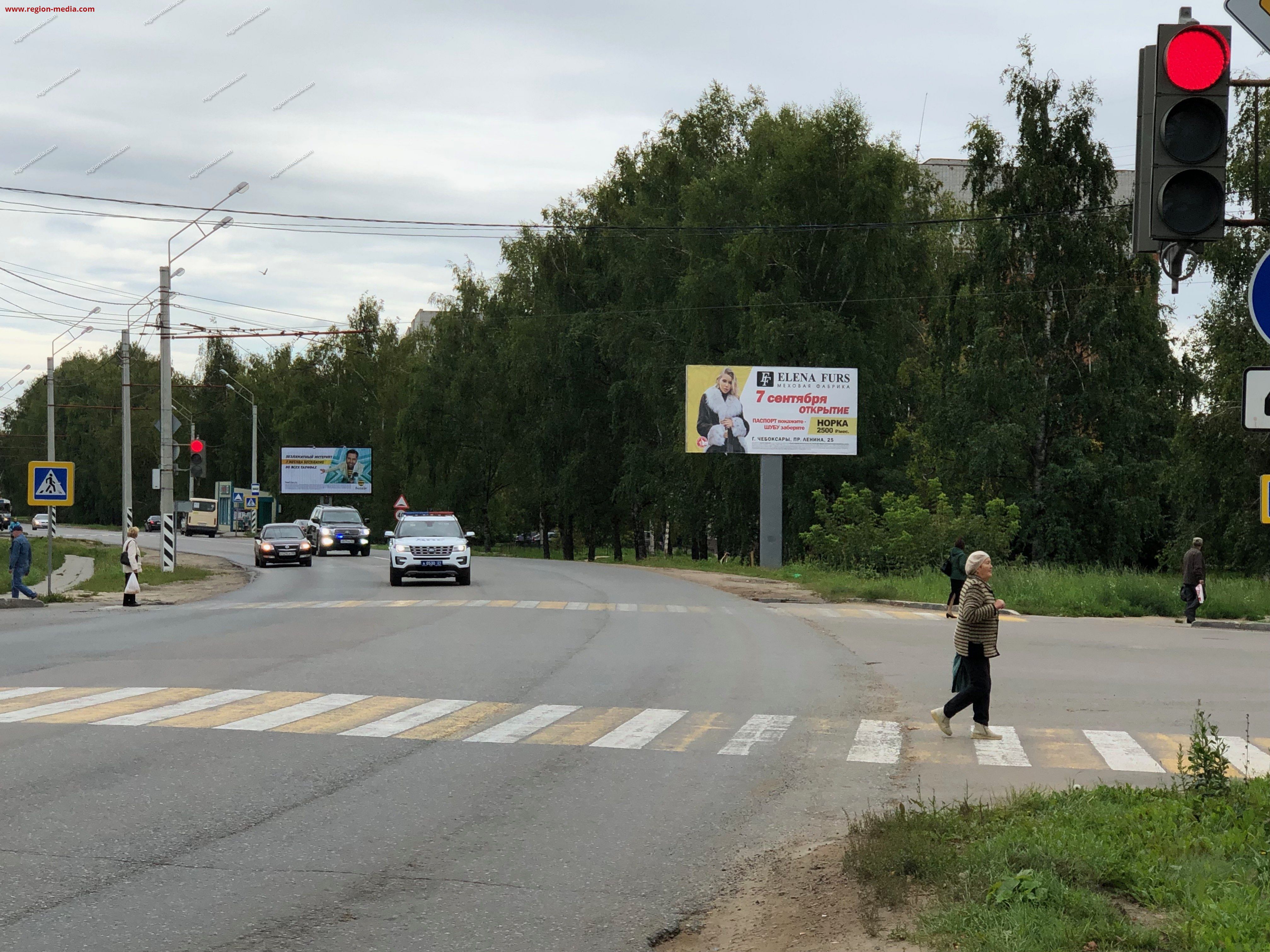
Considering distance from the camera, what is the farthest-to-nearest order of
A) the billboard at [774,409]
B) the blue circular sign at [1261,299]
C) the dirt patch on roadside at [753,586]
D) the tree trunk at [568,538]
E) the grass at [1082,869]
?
1. the tree trunk at [568,538]
2. the billboard at [774,409]
3. the dirt patch on roadside at [753,586]
4. the blue circular sign at [1261,299]
5. the grass at [1082,869]

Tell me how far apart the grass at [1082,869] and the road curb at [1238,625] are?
20301mm

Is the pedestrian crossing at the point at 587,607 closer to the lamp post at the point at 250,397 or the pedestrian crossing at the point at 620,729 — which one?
the pedestrian crossing at the point at 620,729

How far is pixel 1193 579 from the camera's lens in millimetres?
26938

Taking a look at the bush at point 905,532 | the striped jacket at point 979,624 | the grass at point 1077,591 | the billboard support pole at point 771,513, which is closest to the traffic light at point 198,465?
the grass at point 1077,591

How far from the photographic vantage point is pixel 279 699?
43.5ft

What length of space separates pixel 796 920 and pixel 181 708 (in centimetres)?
819

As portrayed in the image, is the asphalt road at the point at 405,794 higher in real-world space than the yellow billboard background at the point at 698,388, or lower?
lower

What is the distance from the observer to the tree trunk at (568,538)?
71312 millimetres

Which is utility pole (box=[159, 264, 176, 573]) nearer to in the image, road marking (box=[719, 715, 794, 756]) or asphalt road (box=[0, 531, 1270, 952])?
asphalt road (box=[0, 531, 1270, 952])

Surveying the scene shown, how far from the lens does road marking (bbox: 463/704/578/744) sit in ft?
36.3

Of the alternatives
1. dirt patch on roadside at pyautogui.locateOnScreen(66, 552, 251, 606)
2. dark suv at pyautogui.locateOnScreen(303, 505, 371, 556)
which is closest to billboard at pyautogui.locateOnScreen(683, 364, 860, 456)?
dirt patch on roadside at pyautogui.locateOnScreen(66, 552, 251, 606)

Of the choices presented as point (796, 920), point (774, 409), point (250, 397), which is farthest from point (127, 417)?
point (250, 397)

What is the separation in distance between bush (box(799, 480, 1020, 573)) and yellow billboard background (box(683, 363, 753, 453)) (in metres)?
4.44

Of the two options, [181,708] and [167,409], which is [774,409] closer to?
[167,409]
